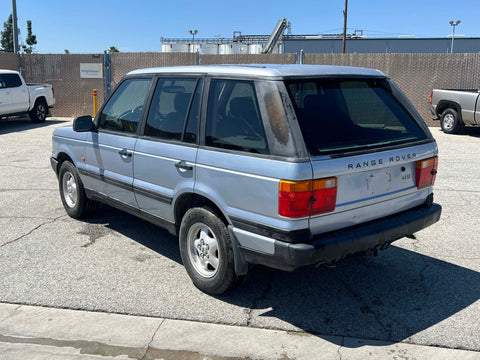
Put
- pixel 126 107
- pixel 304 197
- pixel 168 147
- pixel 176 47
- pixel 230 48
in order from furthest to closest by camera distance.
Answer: pixel 176 47
pixel 230 48
pixel 126 107
pixel 168 147
pixel 304 197

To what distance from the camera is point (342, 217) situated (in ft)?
11.9

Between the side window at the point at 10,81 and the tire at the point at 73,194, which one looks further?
the side window at the point at 10,81

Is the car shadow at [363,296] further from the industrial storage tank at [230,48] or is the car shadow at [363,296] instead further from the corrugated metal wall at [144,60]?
the industrial storage tank at [230,48]

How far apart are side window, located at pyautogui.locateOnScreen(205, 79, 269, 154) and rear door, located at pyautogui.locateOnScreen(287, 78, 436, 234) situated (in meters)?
0.32

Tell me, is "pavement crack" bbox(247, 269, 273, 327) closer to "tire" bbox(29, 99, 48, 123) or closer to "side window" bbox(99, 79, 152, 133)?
"side window" bbox(99, 79, 152, 133)

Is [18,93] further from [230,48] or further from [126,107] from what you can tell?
[230,48]

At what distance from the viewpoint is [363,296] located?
421 cm

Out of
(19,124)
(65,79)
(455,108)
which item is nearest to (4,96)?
(19,124)

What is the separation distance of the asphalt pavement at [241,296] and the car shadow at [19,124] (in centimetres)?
1090

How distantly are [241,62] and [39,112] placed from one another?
25.1 feet

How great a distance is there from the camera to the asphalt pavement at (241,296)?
352cm

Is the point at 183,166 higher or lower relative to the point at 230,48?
lower

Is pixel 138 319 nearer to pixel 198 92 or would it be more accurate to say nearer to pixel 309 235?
pixel 309 235

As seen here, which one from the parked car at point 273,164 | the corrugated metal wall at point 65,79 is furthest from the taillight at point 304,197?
the corrugated metal wall at point 65,79
